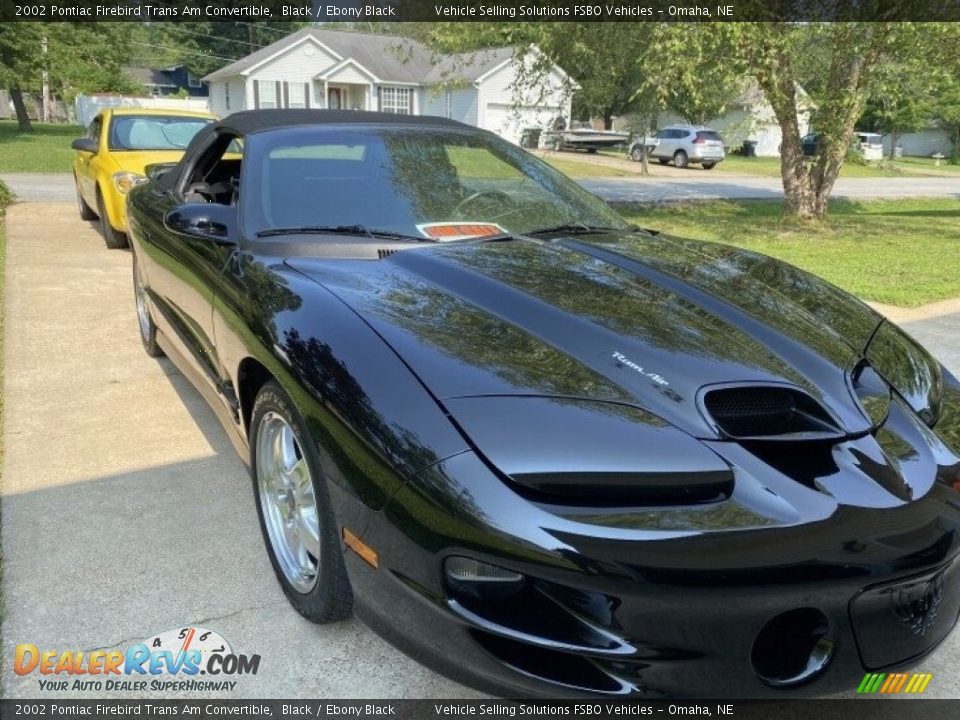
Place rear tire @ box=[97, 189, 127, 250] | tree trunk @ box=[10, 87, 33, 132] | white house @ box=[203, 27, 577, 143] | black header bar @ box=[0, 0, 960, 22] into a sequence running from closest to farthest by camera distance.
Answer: rear tire @ box=[97, 189, 127, 250] < black header bar @ box=[0, 0, 960, 22] < tree trunk @ box=[10, 87, 33, 132] < white house @ box=[203, 27, 577, 143]

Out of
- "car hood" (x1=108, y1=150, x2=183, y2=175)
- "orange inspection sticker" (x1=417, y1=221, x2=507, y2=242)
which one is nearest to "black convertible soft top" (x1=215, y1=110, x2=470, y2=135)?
"orange inspection sticker" (x1=417, y1=221, x2=507, y2=242)

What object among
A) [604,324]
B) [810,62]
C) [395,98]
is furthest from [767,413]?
[395,98]

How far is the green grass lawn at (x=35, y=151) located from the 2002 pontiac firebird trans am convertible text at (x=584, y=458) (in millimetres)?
18706

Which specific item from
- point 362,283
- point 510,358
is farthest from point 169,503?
point 510,358

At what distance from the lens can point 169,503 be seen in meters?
3.13

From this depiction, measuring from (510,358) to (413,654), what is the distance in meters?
0.74

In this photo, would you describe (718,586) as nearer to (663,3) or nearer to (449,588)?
(449,588)

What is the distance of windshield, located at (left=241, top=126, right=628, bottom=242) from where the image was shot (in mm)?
2922

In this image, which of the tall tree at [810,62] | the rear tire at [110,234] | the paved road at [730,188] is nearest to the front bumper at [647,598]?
the rear tire at [110,234]

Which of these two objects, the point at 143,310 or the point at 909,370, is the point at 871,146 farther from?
the point at 909,370

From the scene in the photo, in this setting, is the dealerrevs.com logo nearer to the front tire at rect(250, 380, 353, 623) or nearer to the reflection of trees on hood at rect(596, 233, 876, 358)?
the front tire at rect(250, 380, 353, 623)

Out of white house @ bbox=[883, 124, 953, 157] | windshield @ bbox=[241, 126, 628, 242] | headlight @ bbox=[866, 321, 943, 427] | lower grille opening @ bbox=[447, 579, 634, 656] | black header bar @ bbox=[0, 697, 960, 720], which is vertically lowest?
black header bar @ bbox=[0, 697, 960, 720]

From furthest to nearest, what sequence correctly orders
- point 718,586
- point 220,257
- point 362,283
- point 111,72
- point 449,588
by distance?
point 111,72, point 220,257, point 362,283, point 449,588, point 718,586

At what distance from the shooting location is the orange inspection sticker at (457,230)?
2.90m
